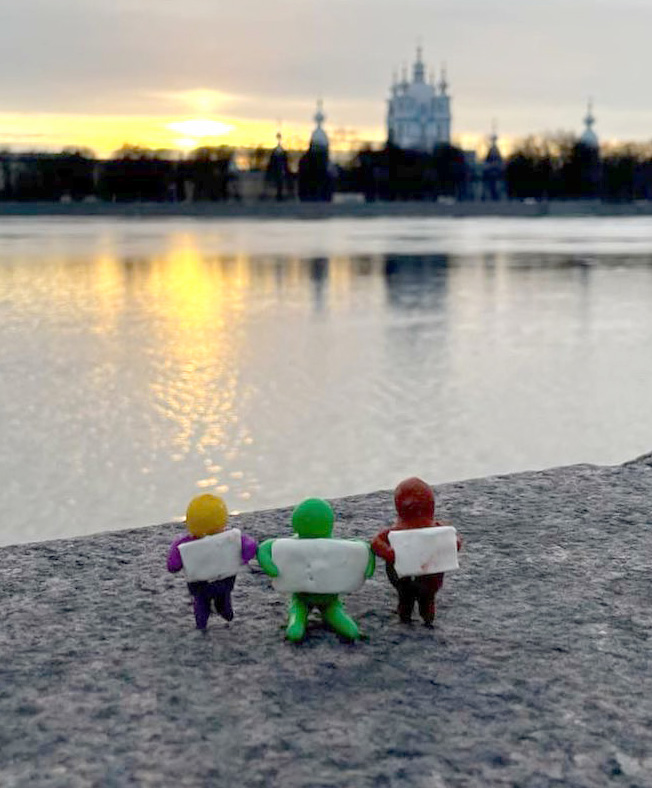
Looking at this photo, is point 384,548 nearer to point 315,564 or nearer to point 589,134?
point 315,564

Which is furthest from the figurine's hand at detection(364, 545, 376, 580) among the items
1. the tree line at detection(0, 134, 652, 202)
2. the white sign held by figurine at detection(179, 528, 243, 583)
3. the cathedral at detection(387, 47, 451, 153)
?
the cathedral at detection(387, 47, 451, 153)

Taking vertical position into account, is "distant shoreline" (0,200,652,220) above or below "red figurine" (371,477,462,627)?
below

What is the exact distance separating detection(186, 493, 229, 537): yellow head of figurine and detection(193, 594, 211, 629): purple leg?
13 centimetres

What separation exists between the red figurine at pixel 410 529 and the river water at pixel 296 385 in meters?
8.90

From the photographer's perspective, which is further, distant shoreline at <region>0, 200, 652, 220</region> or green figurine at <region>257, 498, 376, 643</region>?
distant shoreline at <region>0, 200, 652, 220</region>

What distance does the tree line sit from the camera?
99812mm

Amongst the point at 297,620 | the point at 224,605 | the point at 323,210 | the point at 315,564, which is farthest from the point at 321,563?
the point at 323,210

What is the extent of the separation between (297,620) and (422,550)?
0.90ft

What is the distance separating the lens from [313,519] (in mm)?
2381

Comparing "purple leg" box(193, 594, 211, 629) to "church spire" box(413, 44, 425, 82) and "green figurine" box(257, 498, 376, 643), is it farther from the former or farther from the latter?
"church spire" box(413, 44, 425, 82)

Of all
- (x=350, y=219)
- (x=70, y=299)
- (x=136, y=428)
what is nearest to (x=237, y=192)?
(x=350, y=219)

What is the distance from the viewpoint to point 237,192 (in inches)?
4094

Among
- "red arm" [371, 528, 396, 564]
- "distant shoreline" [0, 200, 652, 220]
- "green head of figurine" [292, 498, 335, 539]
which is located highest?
"green head of figurine" [292, 498, 335, 539]

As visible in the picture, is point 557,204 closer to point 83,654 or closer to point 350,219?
point 350,219
